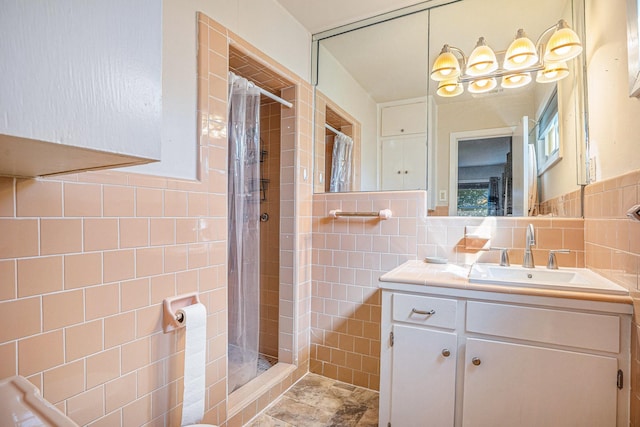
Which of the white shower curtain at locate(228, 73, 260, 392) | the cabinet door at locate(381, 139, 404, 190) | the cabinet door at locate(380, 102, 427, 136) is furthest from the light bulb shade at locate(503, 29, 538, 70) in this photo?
the white shower curtain at locate(228, 73, 260, 392)

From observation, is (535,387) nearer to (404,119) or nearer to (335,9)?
(404,119)

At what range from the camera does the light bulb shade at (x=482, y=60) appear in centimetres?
174

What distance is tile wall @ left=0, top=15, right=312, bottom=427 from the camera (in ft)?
2.77

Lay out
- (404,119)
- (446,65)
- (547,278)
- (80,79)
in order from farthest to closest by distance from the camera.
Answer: (404,119) → (446,65) → (547,278) → (80,79)

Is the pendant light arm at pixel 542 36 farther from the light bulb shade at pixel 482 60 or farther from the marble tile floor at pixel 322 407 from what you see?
the marble tile floor at pixel 322 407

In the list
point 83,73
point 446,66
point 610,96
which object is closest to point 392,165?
point 446,66

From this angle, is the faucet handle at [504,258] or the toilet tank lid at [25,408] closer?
the toilet tank lid at [25,408]

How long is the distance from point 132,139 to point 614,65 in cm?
168

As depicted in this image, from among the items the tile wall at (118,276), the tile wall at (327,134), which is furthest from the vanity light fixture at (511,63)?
the tile wall at (118,276)

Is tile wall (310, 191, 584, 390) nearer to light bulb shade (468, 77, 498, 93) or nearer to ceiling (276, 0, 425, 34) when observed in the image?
light bulb shade (468, 77, 498, 93)

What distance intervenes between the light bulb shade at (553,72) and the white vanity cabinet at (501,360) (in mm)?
1256

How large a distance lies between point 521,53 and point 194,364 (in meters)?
2.23

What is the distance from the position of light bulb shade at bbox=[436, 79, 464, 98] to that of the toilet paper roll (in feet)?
6.11

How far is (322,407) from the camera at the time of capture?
1.78 meters
